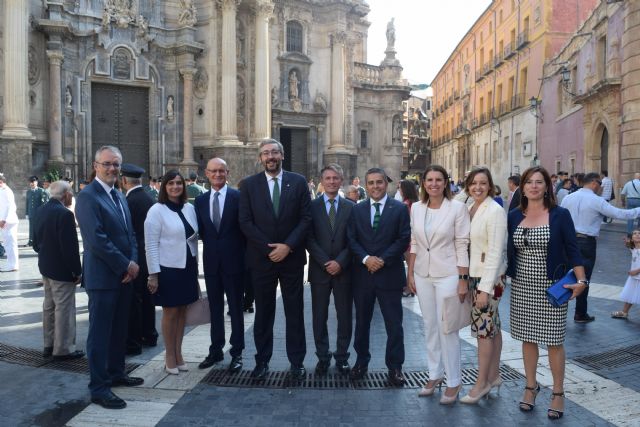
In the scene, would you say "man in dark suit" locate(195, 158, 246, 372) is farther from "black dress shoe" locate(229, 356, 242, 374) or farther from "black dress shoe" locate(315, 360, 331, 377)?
"black dress shoe" locate(315, 360, 331, 377)

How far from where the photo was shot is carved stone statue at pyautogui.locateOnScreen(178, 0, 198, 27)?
24719 mm

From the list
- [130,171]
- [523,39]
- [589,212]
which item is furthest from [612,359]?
[523,39]

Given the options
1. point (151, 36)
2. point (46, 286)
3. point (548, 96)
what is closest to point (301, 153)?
point (151, 36)

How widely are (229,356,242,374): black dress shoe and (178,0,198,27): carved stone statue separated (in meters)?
21.4

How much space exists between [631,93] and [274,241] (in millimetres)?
18513

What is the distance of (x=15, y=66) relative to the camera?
19859 millimetres

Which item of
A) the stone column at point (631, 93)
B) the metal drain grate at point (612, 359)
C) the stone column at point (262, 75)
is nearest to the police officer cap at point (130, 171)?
the metal drain grate at point (612, 359)

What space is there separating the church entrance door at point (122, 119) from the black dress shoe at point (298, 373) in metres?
19.8

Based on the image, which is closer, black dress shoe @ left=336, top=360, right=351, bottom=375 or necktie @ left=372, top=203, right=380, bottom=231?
necktie @ left=372, top=203, right=380, bottom=231

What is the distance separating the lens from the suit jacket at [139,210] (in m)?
6.60

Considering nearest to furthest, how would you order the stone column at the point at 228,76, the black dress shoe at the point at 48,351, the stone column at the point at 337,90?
the black dress shoe at the point at 48,351 < the stone column at the point at 228,76 < the stone column at the point at 337,90

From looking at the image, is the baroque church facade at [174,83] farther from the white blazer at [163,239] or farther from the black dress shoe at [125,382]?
the black dress shoe at [125,382]

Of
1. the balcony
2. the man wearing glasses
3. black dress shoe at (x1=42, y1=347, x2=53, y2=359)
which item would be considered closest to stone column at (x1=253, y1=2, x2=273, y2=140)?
the balcony

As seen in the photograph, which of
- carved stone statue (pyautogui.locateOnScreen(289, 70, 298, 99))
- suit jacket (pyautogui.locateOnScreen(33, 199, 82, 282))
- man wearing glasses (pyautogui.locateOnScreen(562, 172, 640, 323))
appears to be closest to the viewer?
suit jacket (pyautogui.locateOnScreen(33, 199, 82, 282))
